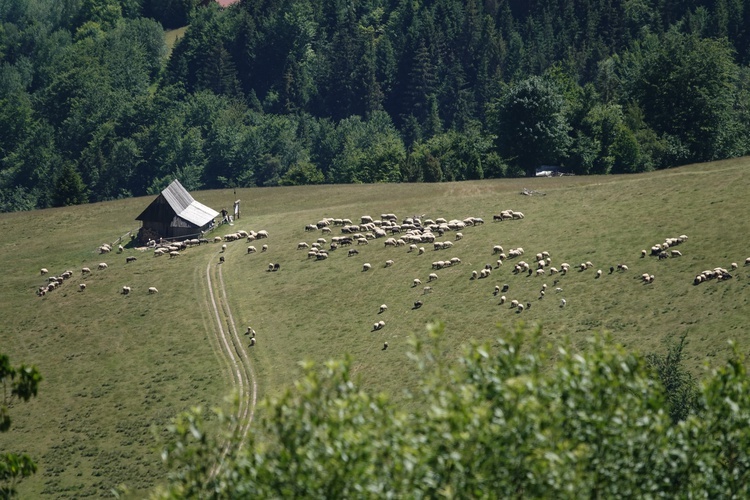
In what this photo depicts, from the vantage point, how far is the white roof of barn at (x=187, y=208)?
107 meters

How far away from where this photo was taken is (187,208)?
10950cm

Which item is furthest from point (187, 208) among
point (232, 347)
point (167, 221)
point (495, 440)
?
point (495, 440)

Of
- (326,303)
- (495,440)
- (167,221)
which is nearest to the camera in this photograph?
(495,440)

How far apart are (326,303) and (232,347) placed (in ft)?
28.8

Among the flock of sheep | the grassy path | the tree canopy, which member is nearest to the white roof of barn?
the flock of sheep

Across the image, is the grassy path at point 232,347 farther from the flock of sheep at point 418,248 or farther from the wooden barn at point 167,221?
the wooden barn at point 167,221

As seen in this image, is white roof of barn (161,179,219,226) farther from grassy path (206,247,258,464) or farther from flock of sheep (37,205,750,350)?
grassy path (206,247,258,464)

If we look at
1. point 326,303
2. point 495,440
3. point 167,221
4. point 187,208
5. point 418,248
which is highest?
point 187,208

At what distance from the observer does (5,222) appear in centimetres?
12131

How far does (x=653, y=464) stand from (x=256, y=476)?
11439 mm

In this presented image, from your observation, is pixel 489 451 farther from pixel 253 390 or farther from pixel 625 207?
pixel 625 207

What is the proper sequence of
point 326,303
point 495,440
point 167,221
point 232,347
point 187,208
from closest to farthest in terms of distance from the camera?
point 495,440
point 232,347
point 326,303
point 167,221
point 187,208

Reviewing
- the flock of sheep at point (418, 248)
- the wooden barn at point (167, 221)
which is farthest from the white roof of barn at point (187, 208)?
the flock of sheep at point (418, 248)

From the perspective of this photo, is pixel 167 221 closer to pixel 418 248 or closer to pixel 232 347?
pixel 418 248
